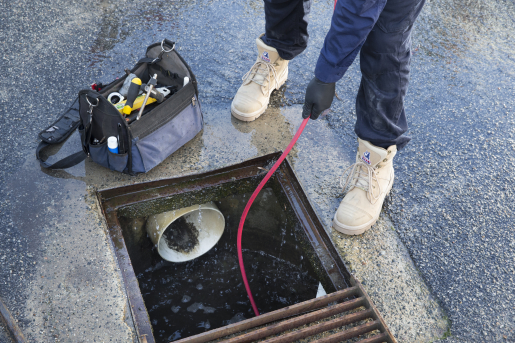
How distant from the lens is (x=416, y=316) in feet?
6.20

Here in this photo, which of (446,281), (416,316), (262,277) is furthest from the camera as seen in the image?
(262,277)

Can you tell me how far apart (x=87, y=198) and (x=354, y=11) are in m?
1.72

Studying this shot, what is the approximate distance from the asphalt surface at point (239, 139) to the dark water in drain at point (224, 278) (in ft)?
2.29

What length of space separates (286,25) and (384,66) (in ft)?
2.63

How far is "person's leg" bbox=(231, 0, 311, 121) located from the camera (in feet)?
7.45

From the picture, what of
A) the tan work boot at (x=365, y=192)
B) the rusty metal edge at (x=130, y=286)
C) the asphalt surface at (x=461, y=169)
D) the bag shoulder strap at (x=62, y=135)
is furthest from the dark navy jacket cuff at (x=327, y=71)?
the bag shoulder strap at (x=62, y=135)

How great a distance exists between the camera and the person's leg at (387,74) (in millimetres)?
1645

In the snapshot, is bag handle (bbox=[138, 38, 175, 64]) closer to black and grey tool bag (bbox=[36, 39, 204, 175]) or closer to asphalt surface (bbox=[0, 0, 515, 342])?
black and grey tool bag (bbox=[36, 39, 204, 175])

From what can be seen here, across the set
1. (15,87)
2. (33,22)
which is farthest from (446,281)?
(33,22)

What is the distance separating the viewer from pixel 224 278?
3424mm

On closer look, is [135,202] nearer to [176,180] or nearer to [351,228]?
[176,180]

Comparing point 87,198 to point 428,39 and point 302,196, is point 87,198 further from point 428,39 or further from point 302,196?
point 428,39

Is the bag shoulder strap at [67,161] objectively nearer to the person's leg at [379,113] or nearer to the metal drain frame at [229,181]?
the metal drain frame at [229,181]

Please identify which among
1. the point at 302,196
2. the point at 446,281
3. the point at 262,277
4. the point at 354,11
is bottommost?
the point at 262,277
